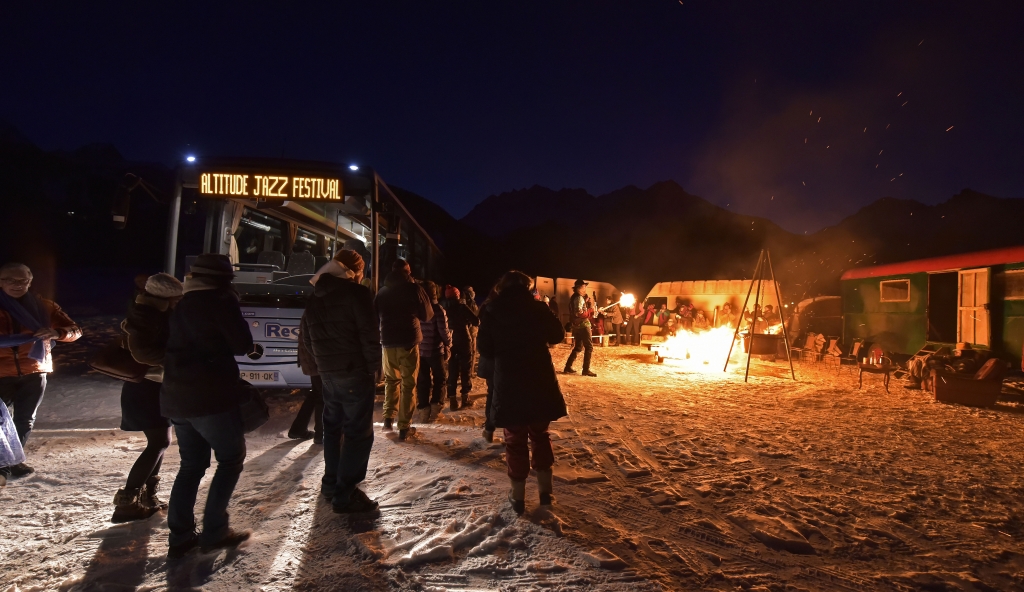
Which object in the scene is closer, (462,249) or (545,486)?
(545,486)

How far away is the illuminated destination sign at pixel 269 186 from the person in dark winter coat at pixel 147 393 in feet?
11.3

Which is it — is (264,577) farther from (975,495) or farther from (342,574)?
(975,495)

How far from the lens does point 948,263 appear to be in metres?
10.7

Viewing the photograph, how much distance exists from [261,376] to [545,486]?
13.9 ft

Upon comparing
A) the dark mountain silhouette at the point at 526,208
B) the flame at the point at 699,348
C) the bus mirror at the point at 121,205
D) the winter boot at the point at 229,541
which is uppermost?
the dark mountain silhouette at the point at 526,208

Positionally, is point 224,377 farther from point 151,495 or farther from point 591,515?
point 591,515

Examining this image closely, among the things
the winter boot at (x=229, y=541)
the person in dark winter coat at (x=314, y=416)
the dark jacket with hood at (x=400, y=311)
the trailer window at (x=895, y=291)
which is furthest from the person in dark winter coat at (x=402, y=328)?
the trailer window at (x=895, y=291)

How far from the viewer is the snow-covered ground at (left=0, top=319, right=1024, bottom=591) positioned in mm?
2672

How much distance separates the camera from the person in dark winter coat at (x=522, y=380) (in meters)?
3.41

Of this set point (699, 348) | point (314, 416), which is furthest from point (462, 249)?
point (314, 416)

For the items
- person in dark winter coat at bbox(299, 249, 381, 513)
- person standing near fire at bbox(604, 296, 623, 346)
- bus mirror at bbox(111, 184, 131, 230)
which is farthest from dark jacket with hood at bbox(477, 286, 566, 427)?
person standing near fire at bbox(604, 296, 623, 346)

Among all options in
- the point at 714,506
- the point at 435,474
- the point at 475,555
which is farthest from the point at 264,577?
the point at 714,506

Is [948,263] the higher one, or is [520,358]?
[948,263]

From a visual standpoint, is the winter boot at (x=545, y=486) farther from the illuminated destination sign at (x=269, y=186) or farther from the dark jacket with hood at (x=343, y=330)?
the illuminated destination sign at (x=269, y=186)
